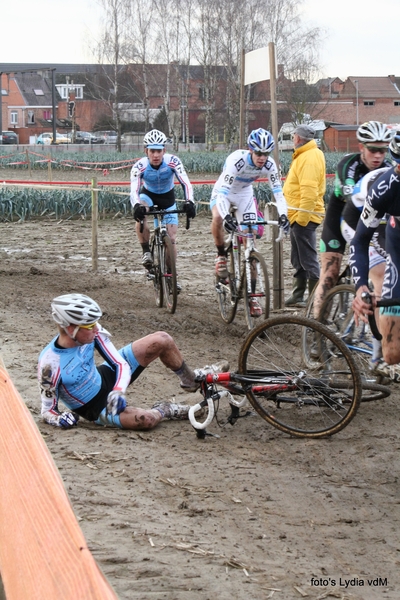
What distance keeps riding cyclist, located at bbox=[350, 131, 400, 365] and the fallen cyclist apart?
4.03 feet

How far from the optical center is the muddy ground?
129 inches

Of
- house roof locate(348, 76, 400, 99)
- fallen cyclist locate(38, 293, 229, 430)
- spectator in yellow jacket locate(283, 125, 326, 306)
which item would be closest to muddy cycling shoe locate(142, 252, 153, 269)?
spectator in yellow jacket locate(283, 125, 326, 306)

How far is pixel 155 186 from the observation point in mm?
10453

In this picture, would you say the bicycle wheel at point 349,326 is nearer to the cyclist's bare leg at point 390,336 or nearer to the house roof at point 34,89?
the cyclist's bare leg at point 390,336

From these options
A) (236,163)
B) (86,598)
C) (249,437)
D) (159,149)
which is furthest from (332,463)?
(159,149)

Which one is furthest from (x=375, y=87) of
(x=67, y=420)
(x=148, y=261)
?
(x=67, y=420)

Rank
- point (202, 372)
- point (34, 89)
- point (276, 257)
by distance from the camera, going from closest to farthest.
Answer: point (202, 372)
point (276, 257)
point (34, 89)

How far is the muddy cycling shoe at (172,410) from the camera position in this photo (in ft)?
18.8

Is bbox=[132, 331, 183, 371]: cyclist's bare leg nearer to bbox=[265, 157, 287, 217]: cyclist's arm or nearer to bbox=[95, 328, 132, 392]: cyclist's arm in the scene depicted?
bbox=[95, 328, 132, 392]: cyclist's arm

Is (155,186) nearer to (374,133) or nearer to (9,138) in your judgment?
(374,133)

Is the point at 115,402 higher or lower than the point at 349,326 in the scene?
lower

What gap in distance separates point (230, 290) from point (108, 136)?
71.5 m

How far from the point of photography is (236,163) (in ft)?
28.9

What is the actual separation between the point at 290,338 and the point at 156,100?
90.9 metres
